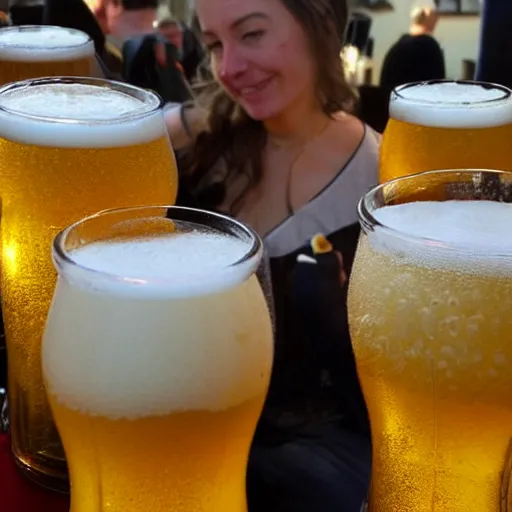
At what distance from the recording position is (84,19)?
5.74 feet

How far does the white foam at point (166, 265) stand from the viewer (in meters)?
0.51

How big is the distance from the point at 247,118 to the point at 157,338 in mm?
1143

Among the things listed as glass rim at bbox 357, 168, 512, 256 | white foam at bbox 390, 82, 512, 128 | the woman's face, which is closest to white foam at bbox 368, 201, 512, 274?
glass rim at bbox 357, 168, 512, 256

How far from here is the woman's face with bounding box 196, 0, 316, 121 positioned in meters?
1.45

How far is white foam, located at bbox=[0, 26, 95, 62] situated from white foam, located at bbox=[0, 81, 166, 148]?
24 cm

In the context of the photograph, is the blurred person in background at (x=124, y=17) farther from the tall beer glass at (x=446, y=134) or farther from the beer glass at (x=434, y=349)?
the beer glass at (x=434, y=349)

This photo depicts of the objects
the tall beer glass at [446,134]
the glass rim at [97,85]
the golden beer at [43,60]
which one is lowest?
the tall beer glass at [446,134]

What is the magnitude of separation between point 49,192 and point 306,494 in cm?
53

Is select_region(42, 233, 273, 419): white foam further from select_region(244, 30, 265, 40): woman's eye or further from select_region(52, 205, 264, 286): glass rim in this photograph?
select_region(244, 30, 265, 40): woman's eye

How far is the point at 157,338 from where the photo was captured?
1.69ft

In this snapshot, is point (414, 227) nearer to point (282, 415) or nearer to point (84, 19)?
point (282, 415)

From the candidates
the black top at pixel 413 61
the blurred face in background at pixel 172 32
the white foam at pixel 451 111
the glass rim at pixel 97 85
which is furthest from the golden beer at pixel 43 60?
the black top at pixel 413 61

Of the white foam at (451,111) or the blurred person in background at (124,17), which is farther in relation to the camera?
the blurred person in background at (124,17)

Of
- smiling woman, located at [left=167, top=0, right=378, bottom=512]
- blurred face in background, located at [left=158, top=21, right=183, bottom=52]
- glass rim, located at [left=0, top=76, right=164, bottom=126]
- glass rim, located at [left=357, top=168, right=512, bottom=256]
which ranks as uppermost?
glass rim, located at [left=0, top=76, right=164, bottom=126]
